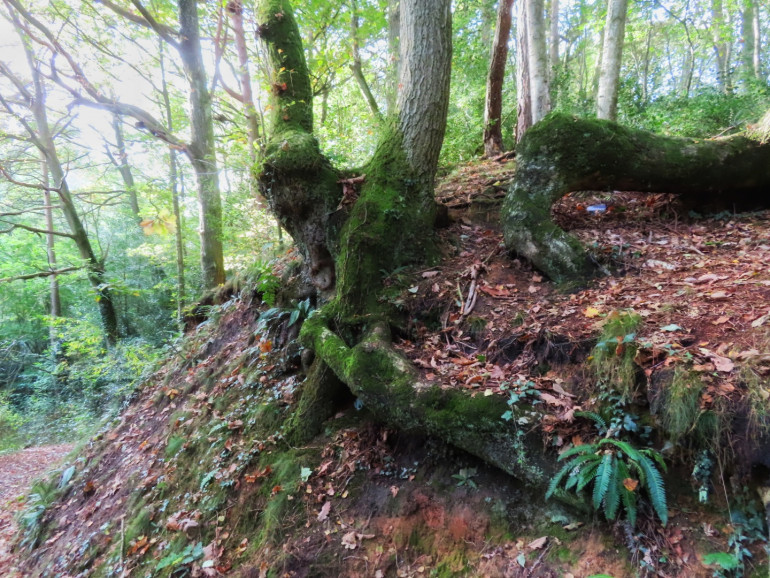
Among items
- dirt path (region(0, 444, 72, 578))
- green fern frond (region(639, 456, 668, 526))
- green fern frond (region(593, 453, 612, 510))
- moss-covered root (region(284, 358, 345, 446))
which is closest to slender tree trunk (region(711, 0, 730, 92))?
green fern frond (region(639, 456, 668, 526))

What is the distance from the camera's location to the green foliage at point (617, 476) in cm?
232

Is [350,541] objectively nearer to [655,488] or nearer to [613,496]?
[613,496]

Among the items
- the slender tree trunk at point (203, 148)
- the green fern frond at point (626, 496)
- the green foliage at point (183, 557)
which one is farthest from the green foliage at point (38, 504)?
the green fern frond at point (626, 496)

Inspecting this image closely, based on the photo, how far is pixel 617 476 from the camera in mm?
2395

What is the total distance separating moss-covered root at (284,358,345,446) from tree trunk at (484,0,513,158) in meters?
6.56

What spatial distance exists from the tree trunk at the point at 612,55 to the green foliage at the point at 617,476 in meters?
6.54

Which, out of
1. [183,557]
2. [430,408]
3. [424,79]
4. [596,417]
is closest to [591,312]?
[596,417]

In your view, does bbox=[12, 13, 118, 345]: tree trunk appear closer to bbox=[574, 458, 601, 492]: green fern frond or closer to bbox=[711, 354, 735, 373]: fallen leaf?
bbox=[574, 458, 601, 492]: green fern frond

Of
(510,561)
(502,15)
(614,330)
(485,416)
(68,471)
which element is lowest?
(68,471)

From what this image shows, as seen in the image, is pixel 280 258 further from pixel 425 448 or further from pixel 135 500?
pixel 425 448

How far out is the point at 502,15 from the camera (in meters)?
7.80

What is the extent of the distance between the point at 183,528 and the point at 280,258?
5101 millimetres

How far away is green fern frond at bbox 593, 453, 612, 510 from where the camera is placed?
235 cm

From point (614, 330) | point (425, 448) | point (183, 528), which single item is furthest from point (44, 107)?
point (614, 330)
